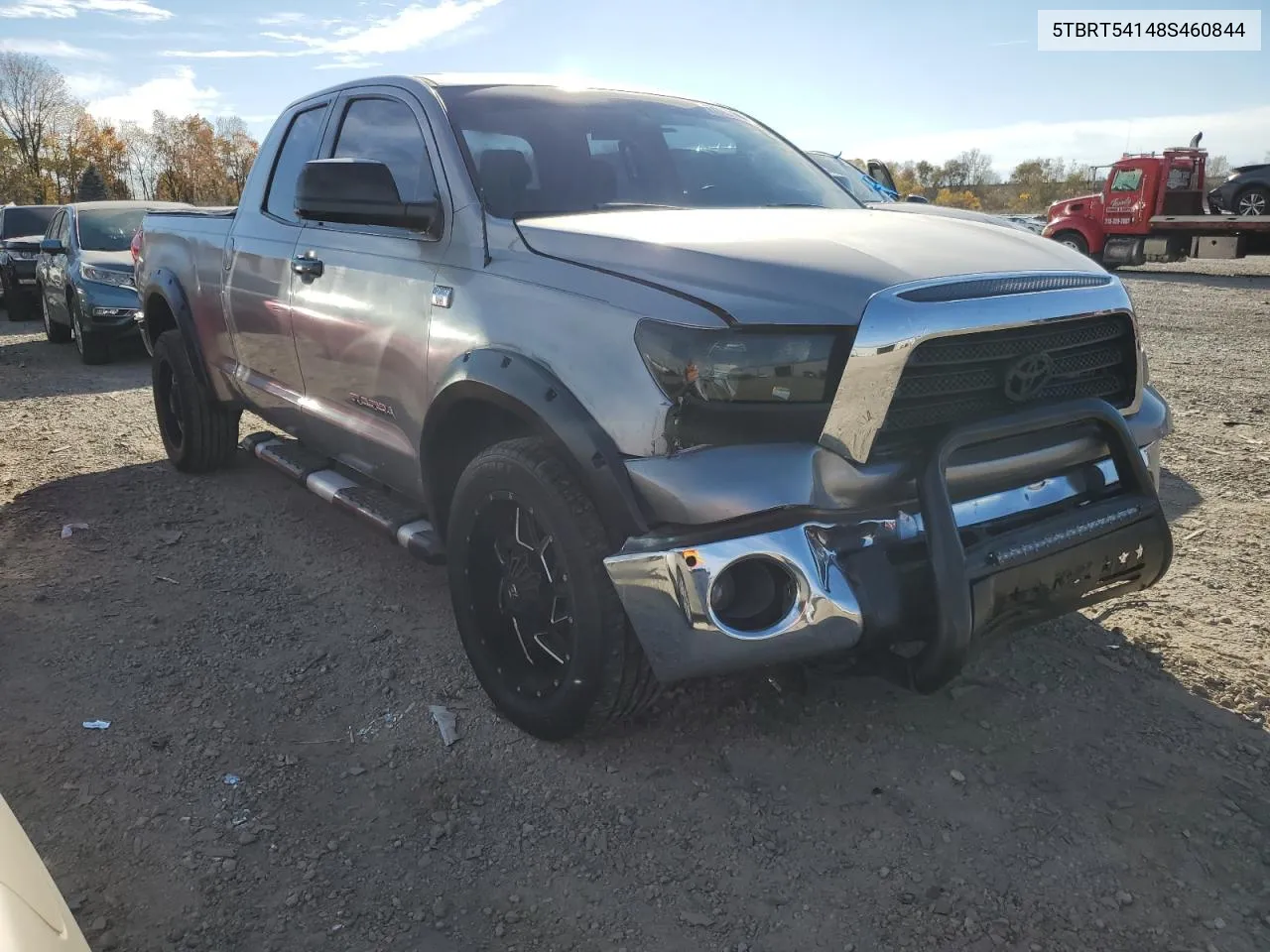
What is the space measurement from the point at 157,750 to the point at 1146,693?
10.2ft

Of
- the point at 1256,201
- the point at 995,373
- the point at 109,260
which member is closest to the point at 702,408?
the point at 995,373

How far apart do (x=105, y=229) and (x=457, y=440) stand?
976 cm

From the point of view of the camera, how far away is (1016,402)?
253cm

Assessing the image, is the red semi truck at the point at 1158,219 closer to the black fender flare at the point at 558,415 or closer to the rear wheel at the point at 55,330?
the rear wheel at the point at 55,330

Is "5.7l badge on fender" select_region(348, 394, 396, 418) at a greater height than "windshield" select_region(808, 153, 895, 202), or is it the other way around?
"windshield" select_region(808, 153, 895, 202)

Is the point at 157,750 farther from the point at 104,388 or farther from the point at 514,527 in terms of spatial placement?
the point at 104,388

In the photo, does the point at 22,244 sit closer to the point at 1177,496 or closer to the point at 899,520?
the point at 1177,496

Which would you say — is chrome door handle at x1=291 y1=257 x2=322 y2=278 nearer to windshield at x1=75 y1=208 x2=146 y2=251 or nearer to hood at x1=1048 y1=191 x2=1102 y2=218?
windshield at x1=75 y1=208 x2=146 y2=251

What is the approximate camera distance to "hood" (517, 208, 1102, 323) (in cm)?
229

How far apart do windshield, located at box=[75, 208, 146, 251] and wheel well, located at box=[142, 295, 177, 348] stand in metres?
5.41

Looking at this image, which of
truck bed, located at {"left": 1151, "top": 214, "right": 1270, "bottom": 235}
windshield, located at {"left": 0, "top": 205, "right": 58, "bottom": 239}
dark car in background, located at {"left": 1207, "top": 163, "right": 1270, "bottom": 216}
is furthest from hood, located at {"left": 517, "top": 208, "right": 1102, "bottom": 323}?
dark car in background, located at {"left": 1207, "top": 163, "right": 1270, "bottom": 216}

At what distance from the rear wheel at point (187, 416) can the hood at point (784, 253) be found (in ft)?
10.9

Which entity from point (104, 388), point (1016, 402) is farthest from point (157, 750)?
point (104, 388)

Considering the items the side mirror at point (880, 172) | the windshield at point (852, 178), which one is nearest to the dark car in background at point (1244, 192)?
the side mirror at point (880, 172)
